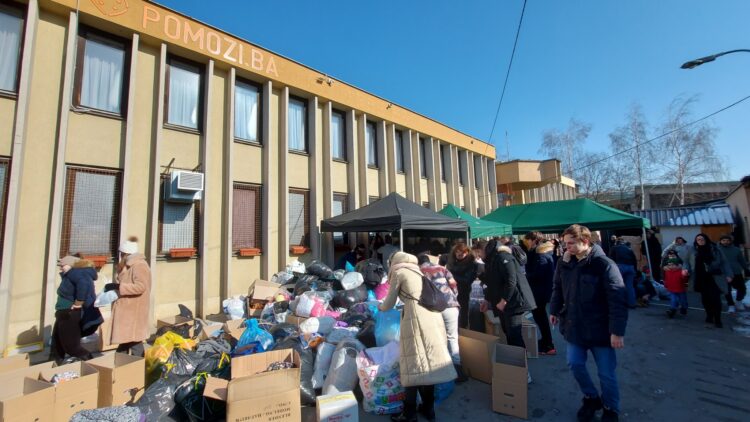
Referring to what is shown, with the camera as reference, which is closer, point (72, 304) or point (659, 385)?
point (659, 385)

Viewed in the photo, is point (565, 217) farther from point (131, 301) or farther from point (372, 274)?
point (131, 301)

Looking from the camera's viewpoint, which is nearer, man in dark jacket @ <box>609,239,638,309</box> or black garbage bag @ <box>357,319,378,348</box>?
black garbage bag @ <box>357,319,378,348</box>

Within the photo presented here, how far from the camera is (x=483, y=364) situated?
4.04 metres

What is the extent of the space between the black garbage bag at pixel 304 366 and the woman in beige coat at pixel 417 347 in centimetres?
95

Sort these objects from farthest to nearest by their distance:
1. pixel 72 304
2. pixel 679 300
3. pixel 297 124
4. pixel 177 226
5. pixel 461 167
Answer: pixel 461 167 < pixel 297 124 < pixel 177 226 < pixel 679 300 < pixel 72 304

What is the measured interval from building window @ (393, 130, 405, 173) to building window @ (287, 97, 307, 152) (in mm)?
3951

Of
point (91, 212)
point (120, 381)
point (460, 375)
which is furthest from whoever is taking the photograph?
point (91, 212)

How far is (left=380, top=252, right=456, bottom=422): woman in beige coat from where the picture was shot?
10.1 ft

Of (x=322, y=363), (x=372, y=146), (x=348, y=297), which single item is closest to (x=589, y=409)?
(x=322, y=363)

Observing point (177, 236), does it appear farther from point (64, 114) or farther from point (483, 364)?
point (483, 364)

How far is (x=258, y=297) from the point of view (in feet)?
23.1

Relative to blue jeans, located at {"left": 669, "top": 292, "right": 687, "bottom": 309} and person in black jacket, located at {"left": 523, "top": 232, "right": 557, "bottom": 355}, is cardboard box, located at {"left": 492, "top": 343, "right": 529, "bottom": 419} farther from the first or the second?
blue jeans, located at {"left": 669, "top": 292, "right": 687, "bottom": 309}

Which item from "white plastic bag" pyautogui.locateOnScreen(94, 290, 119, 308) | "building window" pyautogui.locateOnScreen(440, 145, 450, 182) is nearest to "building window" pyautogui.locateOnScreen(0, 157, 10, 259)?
"white plastic bag" pyautogui.locateOnScreen(94, 290, 119, 308)

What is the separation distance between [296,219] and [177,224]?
2.87m
